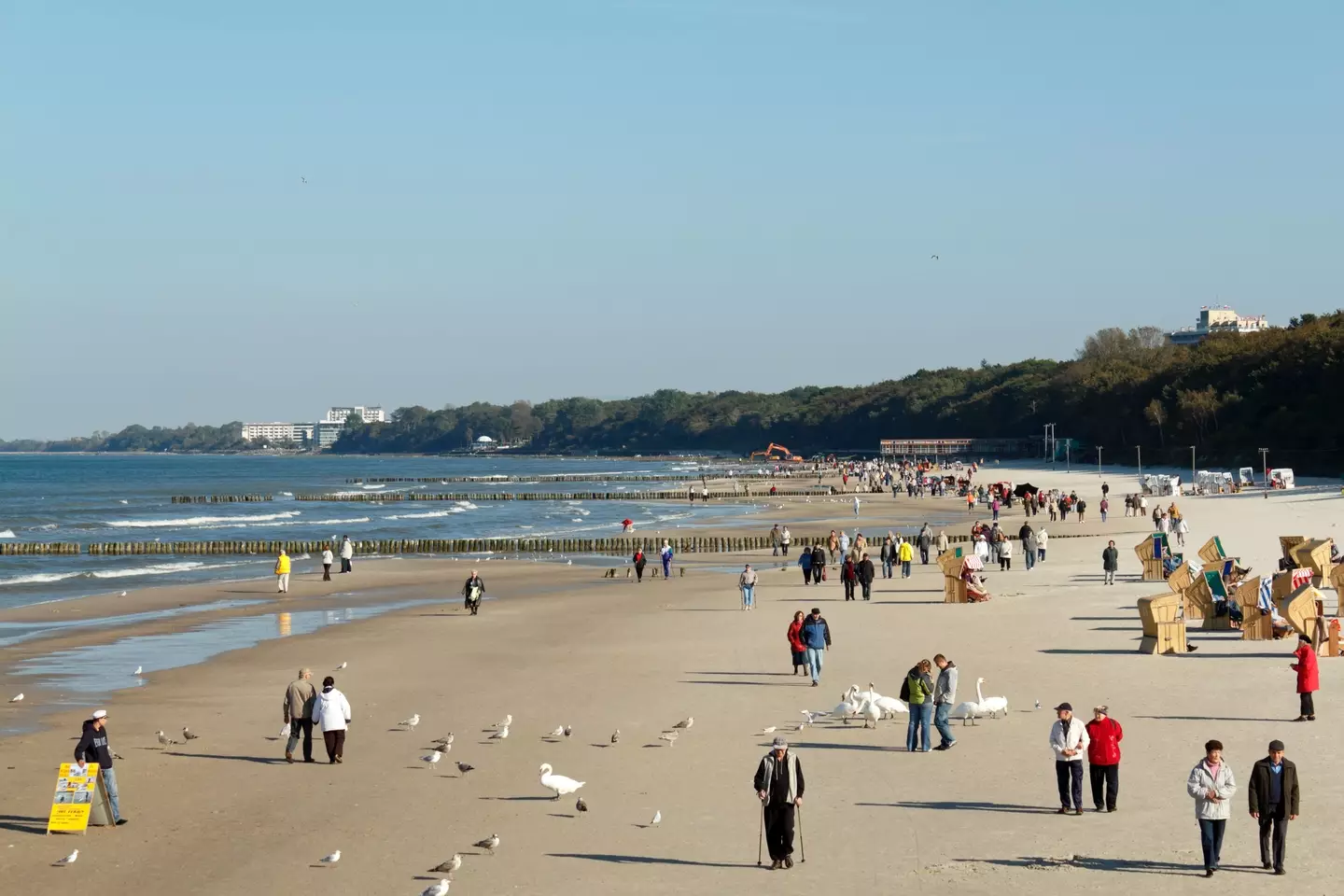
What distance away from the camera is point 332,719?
15625 mm

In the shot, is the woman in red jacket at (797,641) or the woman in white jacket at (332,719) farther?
the woman in red jacket at (797,641)

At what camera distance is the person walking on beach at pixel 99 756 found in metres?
13.1

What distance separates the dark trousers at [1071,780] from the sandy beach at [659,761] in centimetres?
22

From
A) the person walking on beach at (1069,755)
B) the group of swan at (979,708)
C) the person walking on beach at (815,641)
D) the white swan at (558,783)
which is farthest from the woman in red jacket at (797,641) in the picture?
the person walking on beach at (1069,755)

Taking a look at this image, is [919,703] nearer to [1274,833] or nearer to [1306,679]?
[1306,679]

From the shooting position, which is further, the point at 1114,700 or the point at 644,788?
the point at 1114,700

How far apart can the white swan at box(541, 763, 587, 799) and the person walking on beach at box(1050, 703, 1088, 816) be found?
A: 474cm

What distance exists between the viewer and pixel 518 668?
22.5 m

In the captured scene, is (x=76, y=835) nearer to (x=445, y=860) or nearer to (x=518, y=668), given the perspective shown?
(x=445, y=860)

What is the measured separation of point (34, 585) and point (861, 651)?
92.0 feet

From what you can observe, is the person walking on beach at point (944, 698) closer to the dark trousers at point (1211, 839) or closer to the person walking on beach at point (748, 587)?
the dark trousers at point (1211, 839)

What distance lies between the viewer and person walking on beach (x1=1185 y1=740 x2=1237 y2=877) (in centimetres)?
1056

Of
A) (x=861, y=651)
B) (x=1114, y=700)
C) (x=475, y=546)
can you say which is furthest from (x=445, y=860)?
(x=475, y=546)

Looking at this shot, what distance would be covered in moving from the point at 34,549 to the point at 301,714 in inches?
1740
